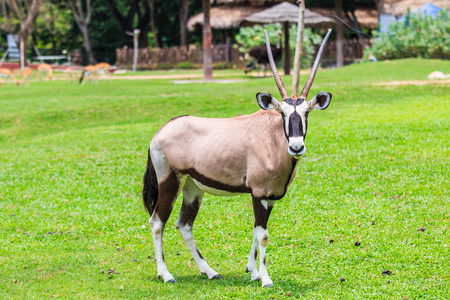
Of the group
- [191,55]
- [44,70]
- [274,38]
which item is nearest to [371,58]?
[274,38]

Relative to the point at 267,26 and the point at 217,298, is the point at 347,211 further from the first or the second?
the point at 267,26

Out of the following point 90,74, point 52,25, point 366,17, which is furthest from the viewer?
point 52,25

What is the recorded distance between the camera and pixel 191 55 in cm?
4428

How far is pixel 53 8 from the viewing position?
52969 millimetres

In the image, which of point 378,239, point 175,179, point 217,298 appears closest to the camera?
point 217,298

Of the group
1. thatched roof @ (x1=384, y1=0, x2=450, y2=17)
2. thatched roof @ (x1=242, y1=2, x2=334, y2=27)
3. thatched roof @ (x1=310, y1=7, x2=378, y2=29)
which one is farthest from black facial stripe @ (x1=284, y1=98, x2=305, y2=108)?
thatched roof @ (x1=310, y1=7, x2=378, y2=29)

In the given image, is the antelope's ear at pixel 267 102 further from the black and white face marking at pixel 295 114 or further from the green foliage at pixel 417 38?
the green foliage at pixel 417 38

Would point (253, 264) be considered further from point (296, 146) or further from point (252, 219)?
point (252, 219)

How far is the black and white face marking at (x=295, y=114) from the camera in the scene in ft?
17.1

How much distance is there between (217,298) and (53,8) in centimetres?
5104

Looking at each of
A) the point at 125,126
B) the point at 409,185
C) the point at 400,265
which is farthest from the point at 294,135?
the point at 125,126

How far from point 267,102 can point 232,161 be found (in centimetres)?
67

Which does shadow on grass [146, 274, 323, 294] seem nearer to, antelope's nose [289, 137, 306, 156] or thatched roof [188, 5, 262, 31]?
antelope's nose [289, 137, 306, 156]

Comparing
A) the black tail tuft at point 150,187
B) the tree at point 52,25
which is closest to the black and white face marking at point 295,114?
the black tail tuft at point 150,187
